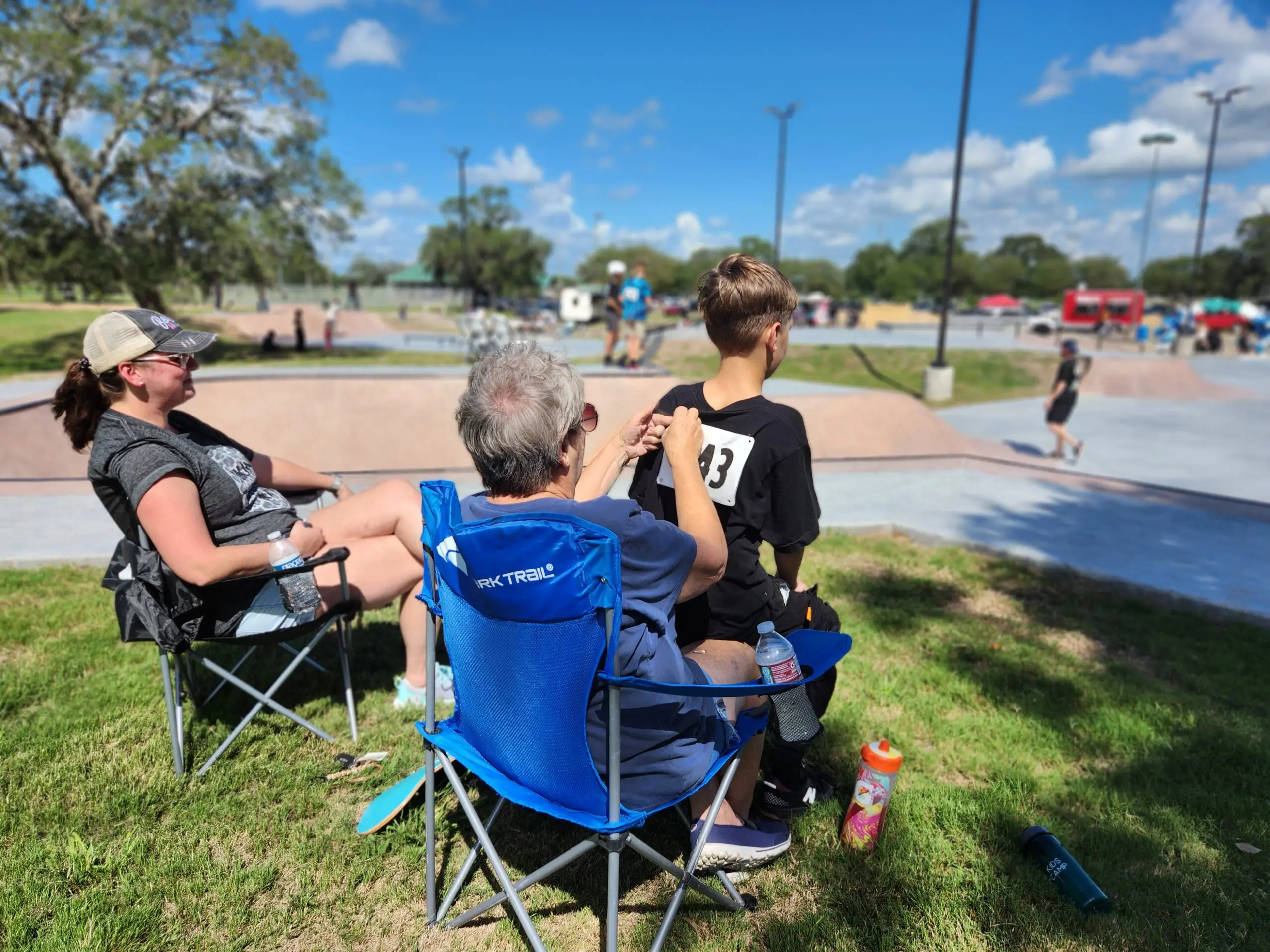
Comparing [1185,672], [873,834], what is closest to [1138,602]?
[1185,672]

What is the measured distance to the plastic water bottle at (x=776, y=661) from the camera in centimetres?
199

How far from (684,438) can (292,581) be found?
1642 mm

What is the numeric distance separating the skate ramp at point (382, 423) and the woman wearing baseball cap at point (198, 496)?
4.80 metres

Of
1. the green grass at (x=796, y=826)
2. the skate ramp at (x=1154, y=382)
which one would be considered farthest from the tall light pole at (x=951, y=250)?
the green grass at (x=796, y=826)

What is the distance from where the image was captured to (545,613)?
1674 mm

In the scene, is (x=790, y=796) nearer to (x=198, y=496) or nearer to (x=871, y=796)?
(x=871, y=796)

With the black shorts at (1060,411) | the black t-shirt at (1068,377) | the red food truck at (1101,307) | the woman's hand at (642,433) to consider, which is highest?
the red food truck at (1101,307)

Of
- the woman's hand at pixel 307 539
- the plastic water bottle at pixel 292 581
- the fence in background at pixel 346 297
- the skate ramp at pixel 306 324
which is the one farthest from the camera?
the fence in background at pixel 346 297

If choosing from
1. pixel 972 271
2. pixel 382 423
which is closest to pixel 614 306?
pixel 382 423

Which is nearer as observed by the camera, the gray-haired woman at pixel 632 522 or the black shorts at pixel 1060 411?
the gray-haired woman at pixel 632 522

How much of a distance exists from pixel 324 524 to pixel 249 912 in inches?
55.7

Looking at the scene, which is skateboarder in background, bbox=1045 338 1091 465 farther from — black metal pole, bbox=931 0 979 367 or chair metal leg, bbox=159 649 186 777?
chair metal leg, bbox=159 649 186 777

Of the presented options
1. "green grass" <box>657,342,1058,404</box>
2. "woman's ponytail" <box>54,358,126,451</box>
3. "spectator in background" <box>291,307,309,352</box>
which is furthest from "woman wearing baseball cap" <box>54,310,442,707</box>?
"spectator in background" <box>291,307,309,352</box>

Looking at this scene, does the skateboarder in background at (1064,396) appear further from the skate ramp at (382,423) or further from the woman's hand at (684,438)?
the woman's hand at (684,438)
